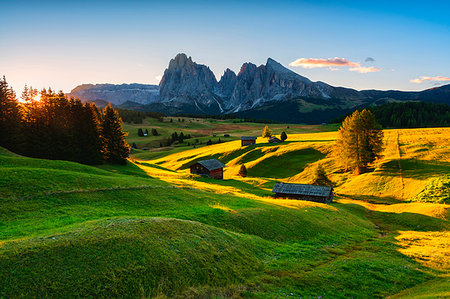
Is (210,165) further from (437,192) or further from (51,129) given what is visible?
(437,192)

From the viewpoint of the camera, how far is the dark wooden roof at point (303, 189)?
52.0 meters

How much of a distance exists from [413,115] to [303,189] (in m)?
152

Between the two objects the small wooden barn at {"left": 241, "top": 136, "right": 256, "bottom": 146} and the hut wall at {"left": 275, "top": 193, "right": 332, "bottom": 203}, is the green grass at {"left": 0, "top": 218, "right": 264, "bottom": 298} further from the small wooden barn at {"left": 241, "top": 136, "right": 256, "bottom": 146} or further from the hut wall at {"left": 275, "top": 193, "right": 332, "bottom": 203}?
the small wooden barn at {"left": 241, "top": 136, "right": 256, "bottom": 146}

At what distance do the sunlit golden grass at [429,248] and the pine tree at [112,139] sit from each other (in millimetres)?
61064

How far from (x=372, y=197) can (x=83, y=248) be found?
6230 cm

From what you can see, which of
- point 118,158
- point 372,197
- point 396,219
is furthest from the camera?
point 118,158

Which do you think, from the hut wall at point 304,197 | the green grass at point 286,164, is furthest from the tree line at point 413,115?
the hut wall at point 304,197

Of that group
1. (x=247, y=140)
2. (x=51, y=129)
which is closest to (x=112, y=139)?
(x=51, y=129)

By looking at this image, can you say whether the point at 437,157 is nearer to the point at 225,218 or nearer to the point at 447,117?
the point at 225,218

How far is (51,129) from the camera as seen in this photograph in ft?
180

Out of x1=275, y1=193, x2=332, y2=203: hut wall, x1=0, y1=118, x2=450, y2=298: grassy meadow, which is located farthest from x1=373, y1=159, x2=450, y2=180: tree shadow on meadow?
x1=275, y1=193, x2=332, y2=203: hut wall

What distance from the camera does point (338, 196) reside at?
6109 cm

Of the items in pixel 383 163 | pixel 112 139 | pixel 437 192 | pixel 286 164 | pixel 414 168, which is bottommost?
pixel 437 192

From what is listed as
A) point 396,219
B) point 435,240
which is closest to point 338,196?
point 396,219
